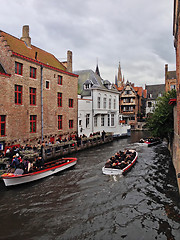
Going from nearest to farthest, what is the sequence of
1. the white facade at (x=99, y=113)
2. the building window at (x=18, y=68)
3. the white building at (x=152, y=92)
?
the building window at (x=18, y=68) → the white facade at (x=99, y=113) → the white building at (x=152, y=92)

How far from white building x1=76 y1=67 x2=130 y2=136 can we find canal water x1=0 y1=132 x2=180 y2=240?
47.6 feet

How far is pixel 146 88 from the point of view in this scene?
64750mm

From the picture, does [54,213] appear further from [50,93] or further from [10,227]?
[50,93]

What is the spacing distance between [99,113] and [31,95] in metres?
13.9

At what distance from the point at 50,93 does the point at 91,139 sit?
839cm

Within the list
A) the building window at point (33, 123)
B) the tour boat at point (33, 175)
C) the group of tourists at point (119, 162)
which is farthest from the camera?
the building window at point (33, 123)

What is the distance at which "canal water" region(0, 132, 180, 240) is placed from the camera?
303 inches

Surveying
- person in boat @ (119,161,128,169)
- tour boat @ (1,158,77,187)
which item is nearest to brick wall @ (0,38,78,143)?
tour boat @ (1,158,77,187)

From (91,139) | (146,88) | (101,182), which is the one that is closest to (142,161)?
(101,182)

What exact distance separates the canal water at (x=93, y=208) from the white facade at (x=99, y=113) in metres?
14.2

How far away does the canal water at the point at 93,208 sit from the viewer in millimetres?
7707

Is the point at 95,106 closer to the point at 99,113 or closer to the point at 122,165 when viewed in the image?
the point at 99,113

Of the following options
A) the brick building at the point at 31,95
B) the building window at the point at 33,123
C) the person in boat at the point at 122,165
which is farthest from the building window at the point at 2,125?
the person in boat at the point at 122,165

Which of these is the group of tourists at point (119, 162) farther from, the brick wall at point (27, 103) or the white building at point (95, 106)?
the white building at point (95, 106)
